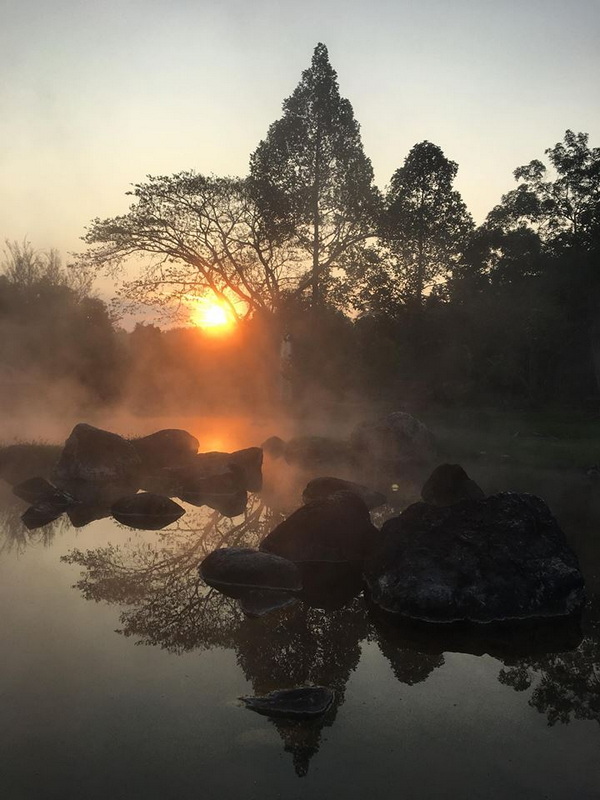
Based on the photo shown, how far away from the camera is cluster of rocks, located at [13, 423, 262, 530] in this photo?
13938 mm

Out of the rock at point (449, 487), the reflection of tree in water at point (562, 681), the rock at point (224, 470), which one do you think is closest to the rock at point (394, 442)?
the rock at point (224, 470)

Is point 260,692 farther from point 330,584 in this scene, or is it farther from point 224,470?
point 224,470

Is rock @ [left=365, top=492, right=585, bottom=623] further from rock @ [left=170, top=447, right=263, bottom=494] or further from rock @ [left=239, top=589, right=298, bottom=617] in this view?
rock @ [left=170, top=447, right=263, bottom=494]

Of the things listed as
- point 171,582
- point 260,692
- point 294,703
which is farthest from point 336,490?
point 294,703

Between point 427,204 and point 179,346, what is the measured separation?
20582 mm

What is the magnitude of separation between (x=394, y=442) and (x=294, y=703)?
16.2 meters

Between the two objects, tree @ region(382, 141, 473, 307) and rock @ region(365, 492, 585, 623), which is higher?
tree @ region(382, 141, 473, 307)

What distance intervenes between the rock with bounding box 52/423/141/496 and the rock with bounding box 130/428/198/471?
830 millimetres

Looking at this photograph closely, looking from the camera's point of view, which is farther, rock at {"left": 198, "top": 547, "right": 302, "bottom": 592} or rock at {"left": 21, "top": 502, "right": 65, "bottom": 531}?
rock at {"left": 21, "top": 502, "right": 65, "bottom": 531}

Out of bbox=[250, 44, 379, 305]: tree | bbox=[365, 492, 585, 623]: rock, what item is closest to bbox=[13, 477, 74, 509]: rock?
bbox=[365, 492, 585, 623]: rock

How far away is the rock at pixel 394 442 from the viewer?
21.7m

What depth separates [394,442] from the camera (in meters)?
21.8

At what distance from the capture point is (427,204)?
36.9 m

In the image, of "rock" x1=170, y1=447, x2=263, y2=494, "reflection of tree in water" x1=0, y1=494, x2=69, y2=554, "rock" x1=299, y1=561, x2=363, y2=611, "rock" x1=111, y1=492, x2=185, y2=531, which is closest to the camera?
"rock" x1=299, y1=561, x2=363, y2=611
